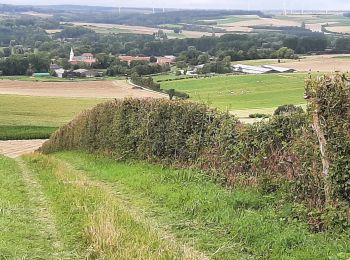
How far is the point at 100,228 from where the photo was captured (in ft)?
27.4

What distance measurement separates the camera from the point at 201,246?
8.45 meters

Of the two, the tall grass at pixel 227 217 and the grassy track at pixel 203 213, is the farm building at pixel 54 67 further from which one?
the tall grass at pixel 227 217

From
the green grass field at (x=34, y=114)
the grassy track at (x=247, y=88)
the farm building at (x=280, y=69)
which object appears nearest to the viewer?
the green grass field at (x=34, y=114)

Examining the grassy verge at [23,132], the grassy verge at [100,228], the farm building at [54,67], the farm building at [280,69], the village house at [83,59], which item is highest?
the grassy verge at [100,228]

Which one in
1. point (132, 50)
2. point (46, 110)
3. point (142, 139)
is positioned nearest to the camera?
point (142, 139)

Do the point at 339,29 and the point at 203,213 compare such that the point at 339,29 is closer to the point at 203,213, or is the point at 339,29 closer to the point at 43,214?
the point at 203,213

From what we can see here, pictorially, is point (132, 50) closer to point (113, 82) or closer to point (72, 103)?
point (113, 82)

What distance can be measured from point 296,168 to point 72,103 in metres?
59.9

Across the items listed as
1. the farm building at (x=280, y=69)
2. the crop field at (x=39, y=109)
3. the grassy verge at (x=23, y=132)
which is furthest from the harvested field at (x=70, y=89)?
the grassy verge at (x=23, y=132)

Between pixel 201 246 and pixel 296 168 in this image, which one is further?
pixel 296 168

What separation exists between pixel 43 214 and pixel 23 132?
3414cm

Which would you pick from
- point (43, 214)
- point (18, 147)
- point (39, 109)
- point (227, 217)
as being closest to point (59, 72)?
point (39, 109)

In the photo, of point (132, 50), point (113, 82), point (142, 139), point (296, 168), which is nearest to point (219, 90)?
point (113, 82)

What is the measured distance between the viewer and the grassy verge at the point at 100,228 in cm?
761
